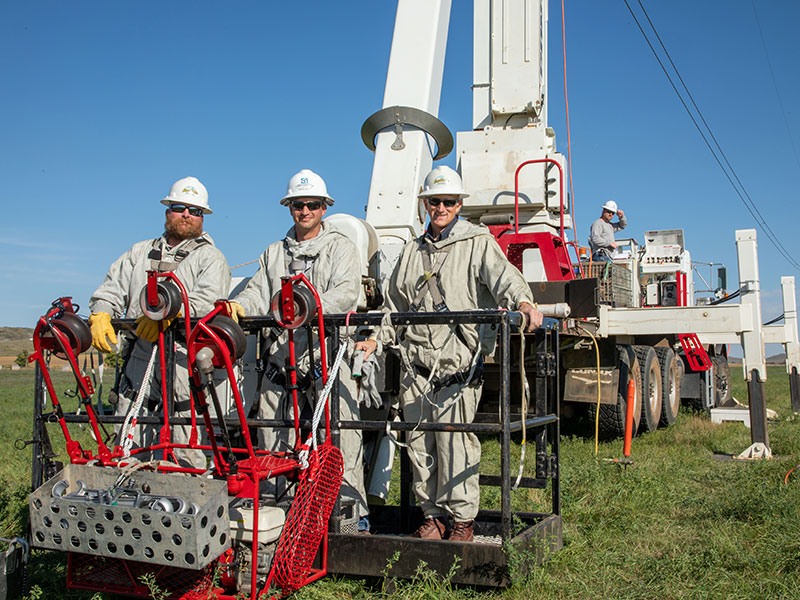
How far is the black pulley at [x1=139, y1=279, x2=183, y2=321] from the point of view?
374 centimetres

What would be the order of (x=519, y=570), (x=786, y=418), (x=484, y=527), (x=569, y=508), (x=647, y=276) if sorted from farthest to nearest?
(x=647, y=276) → (x=786, y=418) → (x=569, y=508) → (x=484, y=527) → (x=519, y=570)

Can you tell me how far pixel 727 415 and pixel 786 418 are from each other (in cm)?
157

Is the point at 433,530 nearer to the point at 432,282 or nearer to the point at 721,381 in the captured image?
the point at 432,282

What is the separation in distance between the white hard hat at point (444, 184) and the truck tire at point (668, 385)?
6730 mm

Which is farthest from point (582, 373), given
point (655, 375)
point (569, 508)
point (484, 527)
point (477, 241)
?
point (477, 241)

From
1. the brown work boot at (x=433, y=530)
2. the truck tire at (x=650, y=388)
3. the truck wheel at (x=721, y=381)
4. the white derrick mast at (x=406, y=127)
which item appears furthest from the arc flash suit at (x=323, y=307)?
the truck wheel at (x=721, y=381)

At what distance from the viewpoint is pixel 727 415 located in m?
11.2

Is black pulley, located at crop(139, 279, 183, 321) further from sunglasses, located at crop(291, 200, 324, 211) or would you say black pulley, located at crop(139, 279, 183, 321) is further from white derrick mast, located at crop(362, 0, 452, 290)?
white derrick mast, located at crop(362, 0, 452, 290)

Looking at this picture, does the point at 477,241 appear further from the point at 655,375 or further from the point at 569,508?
the point at 655,375

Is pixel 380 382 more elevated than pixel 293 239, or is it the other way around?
pixel 293 239

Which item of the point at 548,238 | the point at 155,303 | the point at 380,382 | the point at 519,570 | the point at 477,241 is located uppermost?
the point at 548,238

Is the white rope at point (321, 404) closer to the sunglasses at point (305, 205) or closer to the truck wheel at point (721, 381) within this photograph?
the sunglasses at point (305, 205)

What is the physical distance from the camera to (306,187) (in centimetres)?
472

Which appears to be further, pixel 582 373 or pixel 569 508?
pixel 582 373
